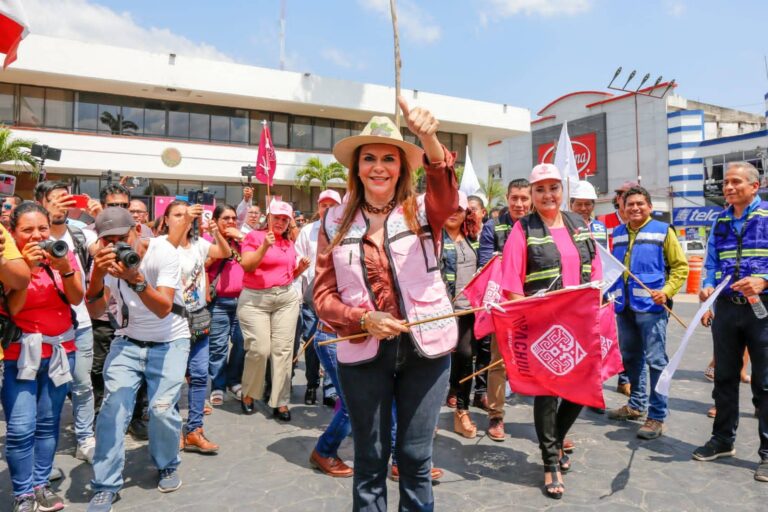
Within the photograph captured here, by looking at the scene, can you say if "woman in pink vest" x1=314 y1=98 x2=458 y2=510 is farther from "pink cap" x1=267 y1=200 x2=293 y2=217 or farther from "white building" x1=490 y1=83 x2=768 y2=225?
"white building" x1=490 y1=83 x2=768 y2=225

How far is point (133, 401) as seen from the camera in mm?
3545

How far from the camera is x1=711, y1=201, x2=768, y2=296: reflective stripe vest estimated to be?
4.09 metres

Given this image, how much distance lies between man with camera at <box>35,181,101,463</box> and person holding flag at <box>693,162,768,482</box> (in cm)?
489

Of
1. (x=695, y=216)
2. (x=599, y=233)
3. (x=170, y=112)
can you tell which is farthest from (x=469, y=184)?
(x=695, y=216)

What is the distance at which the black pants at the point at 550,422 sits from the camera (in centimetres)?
370

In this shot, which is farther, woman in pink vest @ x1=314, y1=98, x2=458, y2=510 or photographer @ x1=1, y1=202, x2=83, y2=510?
photographer @ x1=1, y1=202, x2=83, y2=510

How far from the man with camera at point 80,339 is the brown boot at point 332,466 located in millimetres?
1720

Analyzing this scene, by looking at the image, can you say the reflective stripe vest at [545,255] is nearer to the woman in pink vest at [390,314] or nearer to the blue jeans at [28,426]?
the woman in pink vest at [390,314]

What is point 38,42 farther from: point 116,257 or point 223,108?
point 116,257

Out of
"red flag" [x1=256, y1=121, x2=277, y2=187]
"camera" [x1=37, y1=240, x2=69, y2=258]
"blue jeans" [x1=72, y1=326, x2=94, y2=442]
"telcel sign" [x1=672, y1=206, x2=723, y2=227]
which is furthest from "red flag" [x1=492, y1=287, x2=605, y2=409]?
"telcel sign" [x1=672, y1=206, x2=723, y2=227]

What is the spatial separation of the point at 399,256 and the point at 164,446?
95.3 inches

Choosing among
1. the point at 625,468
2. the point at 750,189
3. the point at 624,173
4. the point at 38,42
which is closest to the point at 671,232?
the point at 750,189

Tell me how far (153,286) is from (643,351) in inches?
173

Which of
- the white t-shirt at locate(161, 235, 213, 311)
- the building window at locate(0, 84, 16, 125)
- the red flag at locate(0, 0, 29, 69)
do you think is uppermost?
the building window at locate(0, 84, 16, 125)
